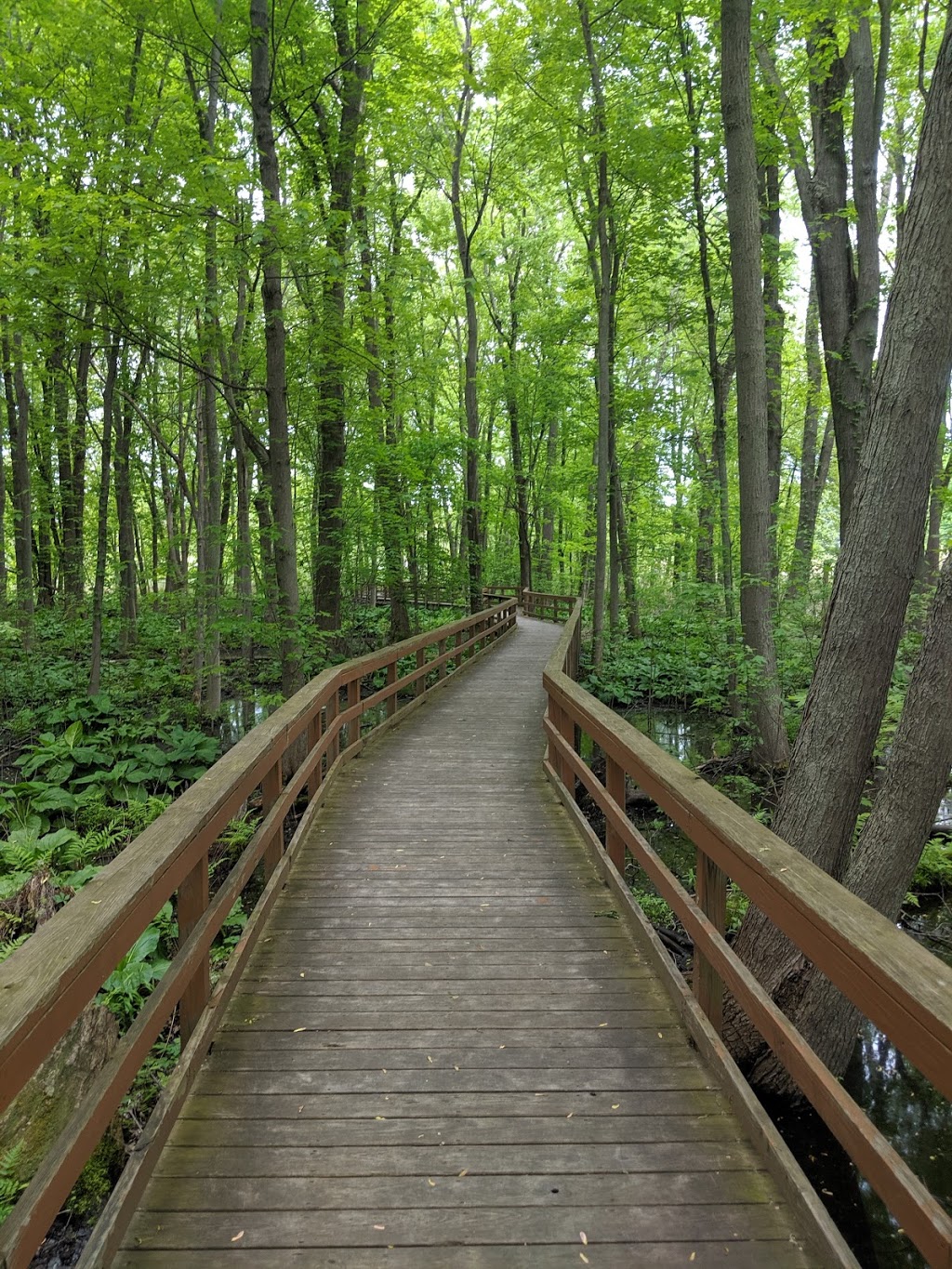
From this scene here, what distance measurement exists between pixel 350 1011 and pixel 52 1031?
5.55 feet

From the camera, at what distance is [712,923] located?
111 inches

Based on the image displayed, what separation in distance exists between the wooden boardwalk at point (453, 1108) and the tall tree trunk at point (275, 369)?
4634 millimetres

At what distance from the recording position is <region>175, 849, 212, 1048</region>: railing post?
264 centimetres

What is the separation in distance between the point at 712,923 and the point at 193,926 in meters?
1.92

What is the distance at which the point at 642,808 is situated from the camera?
9.41 m

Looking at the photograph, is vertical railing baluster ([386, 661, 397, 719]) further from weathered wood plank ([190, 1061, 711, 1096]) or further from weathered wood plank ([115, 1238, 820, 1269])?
weathered wood plank ([115, 1238, 820, 1269])

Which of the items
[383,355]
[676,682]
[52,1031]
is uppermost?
[383,355]

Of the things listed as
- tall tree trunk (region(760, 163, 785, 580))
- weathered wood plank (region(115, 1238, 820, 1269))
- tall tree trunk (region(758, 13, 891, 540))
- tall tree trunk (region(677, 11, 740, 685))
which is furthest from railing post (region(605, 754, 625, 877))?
tall tree trunk (region(760, 163, 785, 580))

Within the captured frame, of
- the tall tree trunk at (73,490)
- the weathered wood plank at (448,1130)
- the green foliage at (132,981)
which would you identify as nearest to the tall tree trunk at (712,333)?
the green foliage at (132,981)

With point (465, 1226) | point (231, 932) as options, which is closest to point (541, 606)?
point (231, 932)

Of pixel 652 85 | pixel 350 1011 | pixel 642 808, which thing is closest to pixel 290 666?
pixel 642 808

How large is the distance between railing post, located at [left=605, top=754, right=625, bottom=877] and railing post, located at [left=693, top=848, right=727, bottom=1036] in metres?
1.25

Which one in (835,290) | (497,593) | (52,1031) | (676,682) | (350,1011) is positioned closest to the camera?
(52,1031)

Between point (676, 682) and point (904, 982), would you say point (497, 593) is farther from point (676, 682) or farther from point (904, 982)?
point (904, 982)
